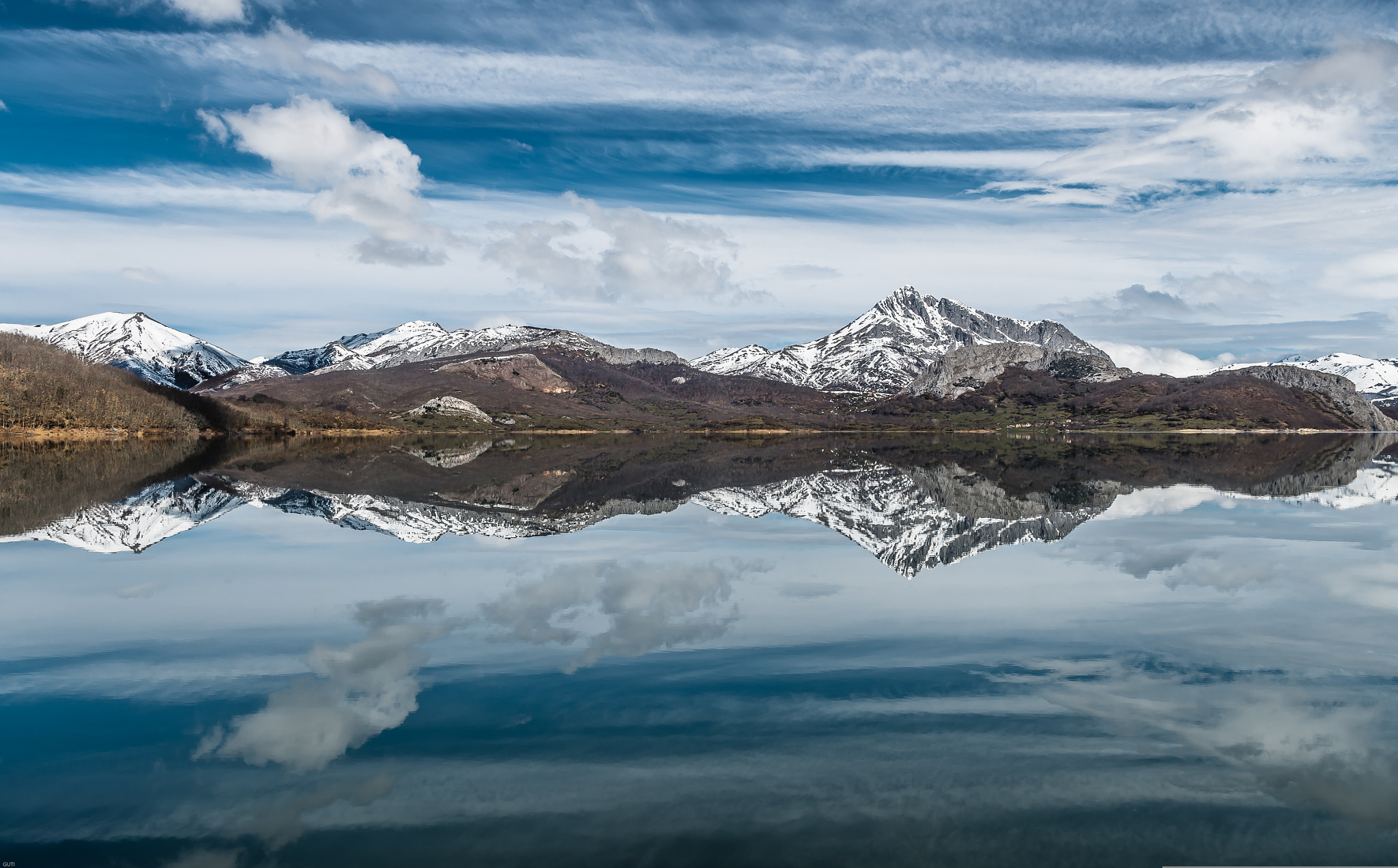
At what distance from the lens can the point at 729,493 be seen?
→ 53969mm

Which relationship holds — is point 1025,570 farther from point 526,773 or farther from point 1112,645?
point 526,773

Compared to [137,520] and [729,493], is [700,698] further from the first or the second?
[729,493]

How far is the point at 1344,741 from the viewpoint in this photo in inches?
465

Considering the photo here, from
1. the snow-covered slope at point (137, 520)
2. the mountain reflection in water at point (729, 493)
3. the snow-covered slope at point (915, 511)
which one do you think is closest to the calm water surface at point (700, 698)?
the snow-covered slope at point (915, 511)

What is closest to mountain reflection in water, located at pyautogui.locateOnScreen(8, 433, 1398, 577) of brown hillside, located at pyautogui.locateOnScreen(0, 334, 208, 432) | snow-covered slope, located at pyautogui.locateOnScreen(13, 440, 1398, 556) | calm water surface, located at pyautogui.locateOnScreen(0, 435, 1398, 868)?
snow-covered slope, located at pyautogui.locateOnScreen(13, 440, 1398, 556)

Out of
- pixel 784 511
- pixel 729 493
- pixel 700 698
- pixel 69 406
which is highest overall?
pixel 69 406

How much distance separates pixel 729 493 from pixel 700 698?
40201 millimetres

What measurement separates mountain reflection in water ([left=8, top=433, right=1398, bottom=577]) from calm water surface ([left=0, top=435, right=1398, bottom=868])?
4.81ft

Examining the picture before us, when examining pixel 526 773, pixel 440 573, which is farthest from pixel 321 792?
pixel 440 573

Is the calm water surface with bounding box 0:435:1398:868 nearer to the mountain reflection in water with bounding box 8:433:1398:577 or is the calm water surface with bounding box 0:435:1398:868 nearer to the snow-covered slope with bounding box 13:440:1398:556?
the snow-covered slope with bounding box 13:440:1398:556

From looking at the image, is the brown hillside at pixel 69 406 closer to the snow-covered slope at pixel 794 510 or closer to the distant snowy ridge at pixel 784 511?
the snow-covered slope at pixel 794 510

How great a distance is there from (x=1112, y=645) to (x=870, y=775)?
8444mm

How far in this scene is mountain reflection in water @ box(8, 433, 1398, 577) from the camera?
112 ft

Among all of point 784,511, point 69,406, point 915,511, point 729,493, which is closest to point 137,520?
point 784,511
